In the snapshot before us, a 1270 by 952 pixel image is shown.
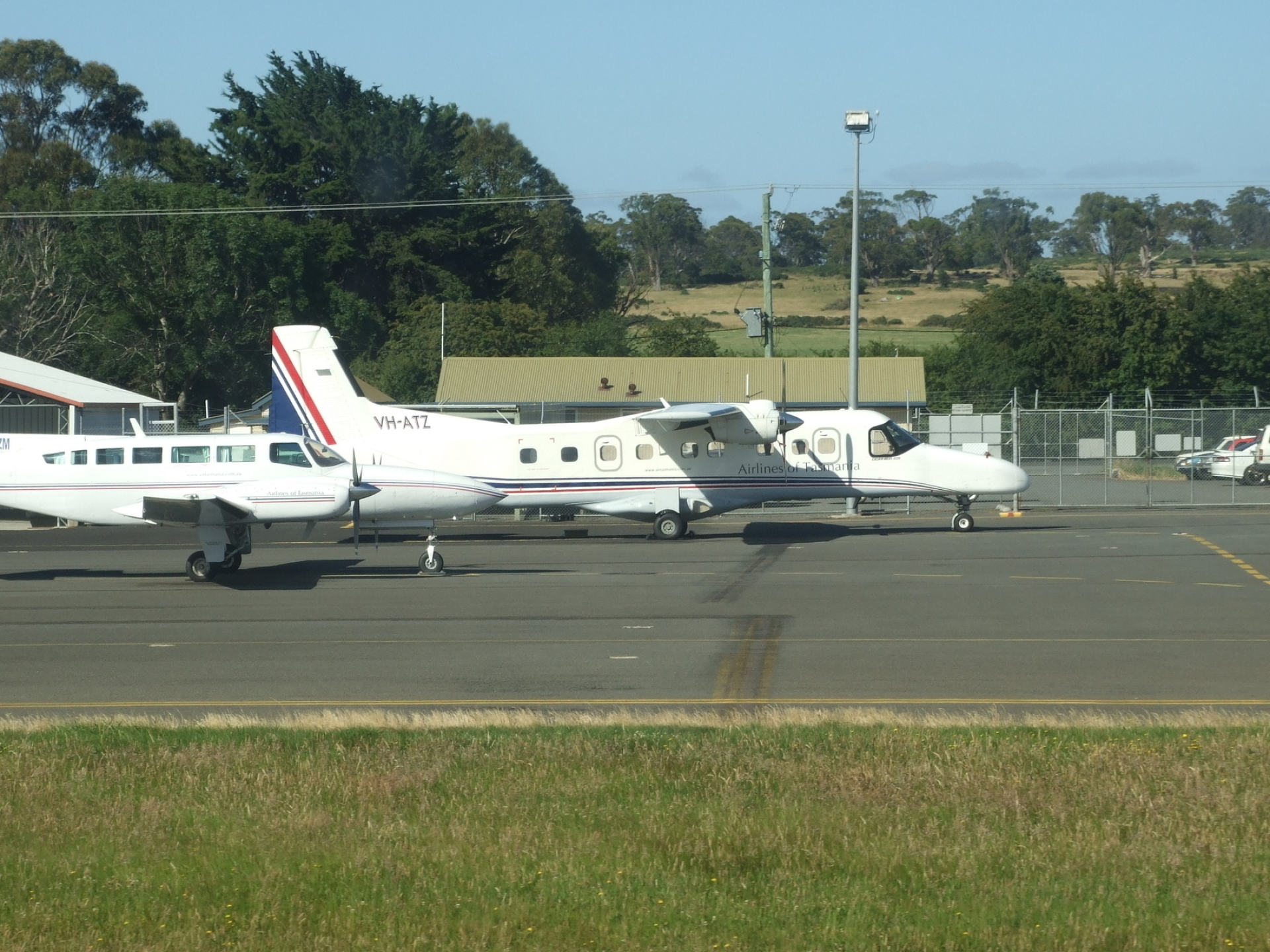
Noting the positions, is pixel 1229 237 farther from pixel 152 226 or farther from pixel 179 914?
pixel 179 914

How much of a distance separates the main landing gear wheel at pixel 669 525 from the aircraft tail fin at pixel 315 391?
6.68 metres

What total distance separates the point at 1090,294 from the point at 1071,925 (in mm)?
68660

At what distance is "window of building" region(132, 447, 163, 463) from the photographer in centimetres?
2116

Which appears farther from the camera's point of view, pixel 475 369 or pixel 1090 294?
pixel 1090 294

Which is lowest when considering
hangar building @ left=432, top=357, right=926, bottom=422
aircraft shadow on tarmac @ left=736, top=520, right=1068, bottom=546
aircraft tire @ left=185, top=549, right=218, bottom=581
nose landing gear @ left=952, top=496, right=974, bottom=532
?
aircraft tire @ left=185, top=549, right=218, bottom=581

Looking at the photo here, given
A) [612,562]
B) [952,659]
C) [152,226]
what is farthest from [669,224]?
[952,659]

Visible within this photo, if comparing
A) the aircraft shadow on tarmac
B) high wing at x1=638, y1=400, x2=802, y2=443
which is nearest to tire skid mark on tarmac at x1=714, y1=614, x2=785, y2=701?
the aircraft shadow on tarmac

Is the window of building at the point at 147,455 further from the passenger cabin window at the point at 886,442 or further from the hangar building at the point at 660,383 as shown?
the hangar building at the point at 660,383

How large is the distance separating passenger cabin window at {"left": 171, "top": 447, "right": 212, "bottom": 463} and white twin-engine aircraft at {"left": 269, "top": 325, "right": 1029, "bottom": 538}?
653 cm

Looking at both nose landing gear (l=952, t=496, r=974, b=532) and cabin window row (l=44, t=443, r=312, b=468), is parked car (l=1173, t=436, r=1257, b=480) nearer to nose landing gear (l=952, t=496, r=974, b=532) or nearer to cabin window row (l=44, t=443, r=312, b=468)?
nose landing gear (l=952, t=496, r=974, b=532)

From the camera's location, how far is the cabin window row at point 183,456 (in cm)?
2108

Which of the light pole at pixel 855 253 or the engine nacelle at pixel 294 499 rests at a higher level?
the light pole at pixel 855 253

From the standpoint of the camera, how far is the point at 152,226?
2296 inches

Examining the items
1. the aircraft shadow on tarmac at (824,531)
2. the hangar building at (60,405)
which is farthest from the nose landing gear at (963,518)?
the hangar building at (60,405)
